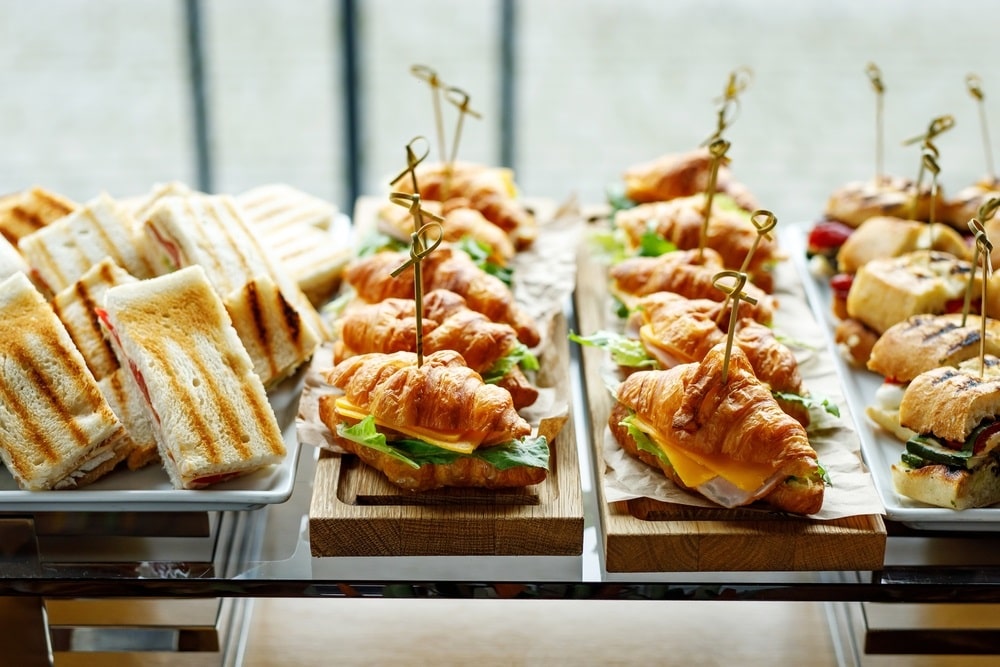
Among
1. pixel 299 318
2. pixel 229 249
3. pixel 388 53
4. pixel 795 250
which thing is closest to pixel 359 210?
pixel 229 249

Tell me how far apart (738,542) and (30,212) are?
2207 mm

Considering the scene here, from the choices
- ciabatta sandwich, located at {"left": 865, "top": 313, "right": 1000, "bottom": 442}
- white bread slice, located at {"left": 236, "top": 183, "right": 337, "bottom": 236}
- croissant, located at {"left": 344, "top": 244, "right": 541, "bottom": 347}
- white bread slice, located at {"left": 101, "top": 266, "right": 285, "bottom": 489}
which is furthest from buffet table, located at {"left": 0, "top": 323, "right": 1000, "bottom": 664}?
white bread slice, located at {"left": 236, "top": 183, "right": 337, "bottom": 236}

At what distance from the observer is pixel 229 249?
306 cm

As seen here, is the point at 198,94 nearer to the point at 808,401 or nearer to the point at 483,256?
the point at 483,256

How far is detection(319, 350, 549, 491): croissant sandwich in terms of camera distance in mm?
2342

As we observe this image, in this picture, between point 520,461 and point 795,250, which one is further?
point 795,250

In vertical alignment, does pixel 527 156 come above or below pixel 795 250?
below

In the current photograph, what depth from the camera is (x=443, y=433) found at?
236cm

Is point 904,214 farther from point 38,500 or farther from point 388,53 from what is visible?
point 388,53

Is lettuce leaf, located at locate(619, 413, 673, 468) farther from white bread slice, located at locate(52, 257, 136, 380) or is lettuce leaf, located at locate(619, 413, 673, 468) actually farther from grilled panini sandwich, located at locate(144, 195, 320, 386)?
white bread slice, located at locate(52, 257, 136, 380)

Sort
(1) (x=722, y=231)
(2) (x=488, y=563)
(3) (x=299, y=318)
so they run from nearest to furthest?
(2) (x=488, y=563) → (3) (x=299, y=318) → (1) (x=722, y=231)

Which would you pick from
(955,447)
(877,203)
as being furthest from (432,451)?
(877,203)

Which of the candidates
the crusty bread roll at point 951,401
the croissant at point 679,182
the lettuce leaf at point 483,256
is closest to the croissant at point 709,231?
the croissant at point 679,182

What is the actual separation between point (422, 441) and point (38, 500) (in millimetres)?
808
